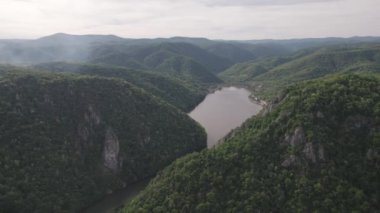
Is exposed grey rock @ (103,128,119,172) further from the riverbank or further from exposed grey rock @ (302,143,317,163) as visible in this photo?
exposed grey rock @ (302,143,317,163)

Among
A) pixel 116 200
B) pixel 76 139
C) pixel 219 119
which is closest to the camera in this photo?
pixel 116 200

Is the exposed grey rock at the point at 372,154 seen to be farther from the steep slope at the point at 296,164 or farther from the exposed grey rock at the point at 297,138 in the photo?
the exposed grey rock at the point at 297,138

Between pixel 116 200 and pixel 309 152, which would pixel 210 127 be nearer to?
pixel 116 200

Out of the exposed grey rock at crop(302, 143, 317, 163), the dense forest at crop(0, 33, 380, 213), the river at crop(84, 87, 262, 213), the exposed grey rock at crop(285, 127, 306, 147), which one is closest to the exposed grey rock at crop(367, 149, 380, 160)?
the dense forest at crop(0, 33, 380, 213)

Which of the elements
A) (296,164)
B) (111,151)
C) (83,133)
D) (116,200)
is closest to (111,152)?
(111,151)

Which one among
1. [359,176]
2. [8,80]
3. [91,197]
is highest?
[8,80]

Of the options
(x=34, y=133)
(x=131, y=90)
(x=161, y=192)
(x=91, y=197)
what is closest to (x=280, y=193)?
(x=161, y=192)

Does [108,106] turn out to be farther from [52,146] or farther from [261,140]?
[261,140]
